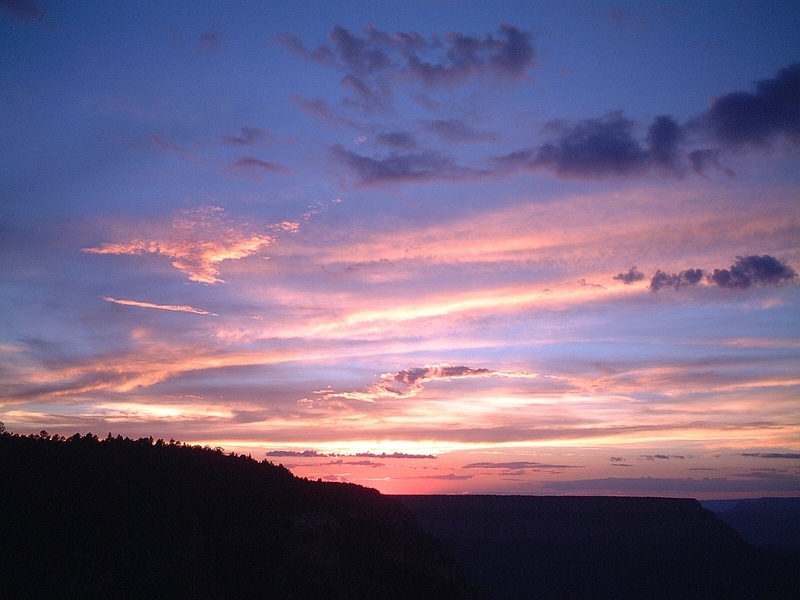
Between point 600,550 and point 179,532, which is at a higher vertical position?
point 179,532

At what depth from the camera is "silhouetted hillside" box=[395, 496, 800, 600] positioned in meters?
101

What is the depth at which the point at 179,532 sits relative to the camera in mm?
39906

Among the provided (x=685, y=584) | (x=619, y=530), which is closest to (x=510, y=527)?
(x=619, y=530)

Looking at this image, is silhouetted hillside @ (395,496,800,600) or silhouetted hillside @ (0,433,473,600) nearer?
silhouetted hillside @ (0,433,473,600)

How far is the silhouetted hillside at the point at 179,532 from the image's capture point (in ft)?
113

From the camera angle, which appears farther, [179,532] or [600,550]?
[600,550]

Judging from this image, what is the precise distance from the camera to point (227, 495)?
153 ft

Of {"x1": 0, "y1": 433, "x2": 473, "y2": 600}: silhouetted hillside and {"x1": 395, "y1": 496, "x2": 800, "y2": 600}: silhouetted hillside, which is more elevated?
{"x1": 0, "y1": 433, "x2": 473, "y2": 600}: silhouetted hillside

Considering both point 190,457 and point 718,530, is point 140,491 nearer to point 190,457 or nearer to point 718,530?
point 190,457

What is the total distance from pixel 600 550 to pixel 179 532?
93328mm

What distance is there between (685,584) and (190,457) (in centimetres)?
8291

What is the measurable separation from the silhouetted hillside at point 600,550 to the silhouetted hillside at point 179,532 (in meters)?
52.1

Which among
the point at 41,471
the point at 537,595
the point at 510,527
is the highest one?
the point at 41,471

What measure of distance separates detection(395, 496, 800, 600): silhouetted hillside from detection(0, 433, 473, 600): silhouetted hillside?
171ft
